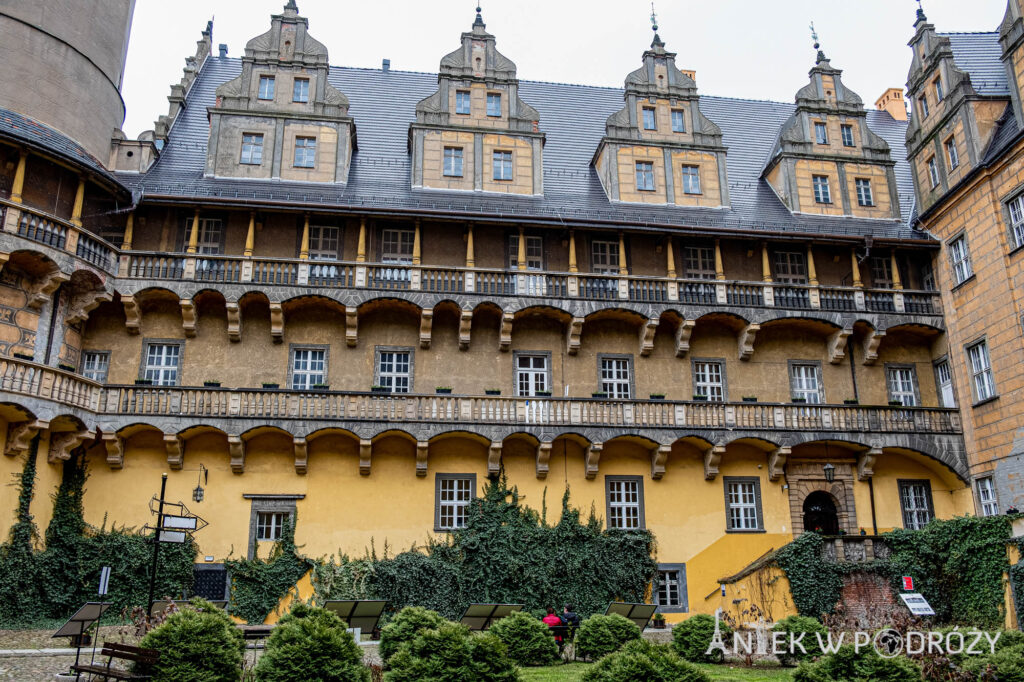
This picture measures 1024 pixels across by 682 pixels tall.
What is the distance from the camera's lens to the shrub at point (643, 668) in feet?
37.6

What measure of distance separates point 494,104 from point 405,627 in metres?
20.2

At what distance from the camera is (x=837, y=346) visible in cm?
2778

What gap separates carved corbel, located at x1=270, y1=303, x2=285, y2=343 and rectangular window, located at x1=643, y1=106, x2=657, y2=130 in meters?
14.8

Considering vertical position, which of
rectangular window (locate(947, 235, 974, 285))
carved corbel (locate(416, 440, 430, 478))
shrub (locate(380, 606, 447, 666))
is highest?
rectangular window (locate(947, 235, 974, 285))

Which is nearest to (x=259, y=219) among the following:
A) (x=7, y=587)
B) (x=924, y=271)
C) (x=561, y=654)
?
(x=7, y=587)

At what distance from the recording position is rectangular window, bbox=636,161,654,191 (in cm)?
3008

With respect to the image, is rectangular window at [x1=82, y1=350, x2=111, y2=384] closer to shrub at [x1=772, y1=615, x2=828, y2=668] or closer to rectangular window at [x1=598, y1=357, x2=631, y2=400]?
rectangular window at [x1=598, y1=357, x2=631, y2=400]

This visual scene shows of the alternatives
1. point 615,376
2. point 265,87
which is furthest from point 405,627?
point 265,87

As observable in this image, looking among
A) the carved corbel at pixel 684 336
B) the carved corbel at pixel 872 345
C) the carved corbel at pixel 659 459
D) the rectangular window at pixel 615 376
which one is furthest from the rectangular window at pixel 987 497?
the rectangular window at pixel 615 376

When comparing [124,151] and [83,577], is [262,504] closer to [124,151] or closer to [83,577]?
[83,577]

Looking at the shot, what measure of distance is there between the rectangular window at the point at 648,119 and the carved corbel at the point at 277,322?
14751 millimetres

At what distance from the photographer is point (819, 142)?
104 ft

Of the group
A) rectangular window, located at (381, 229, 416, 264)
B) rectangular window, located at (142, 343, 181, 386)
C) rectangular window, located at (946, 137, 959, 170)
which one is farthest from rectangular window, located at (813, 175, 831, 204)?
rectangular window, located at (142, 343, 181, 386)

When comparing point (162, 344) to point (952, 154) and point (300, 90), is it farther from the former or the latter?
point (952, 154)
